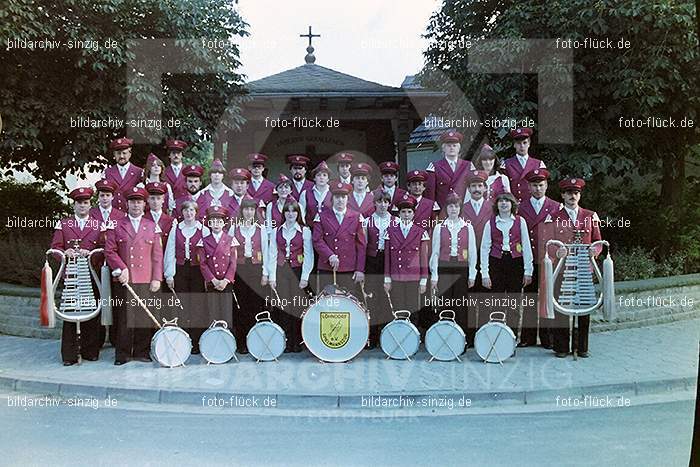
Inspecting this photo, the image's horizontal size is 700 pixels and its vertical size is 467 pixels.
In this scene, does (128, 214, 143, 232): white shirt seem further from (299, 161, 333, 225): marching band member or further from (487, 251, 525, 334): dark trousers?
(487, 251, 525, 334): dark trousers

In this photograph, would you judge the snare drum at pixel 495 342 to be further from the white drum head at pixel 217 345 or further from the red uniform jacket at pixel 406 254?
the white drum head at pixel 217 345

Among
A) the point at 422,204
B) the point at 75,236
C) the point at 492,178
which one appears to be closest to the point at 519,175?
the point at 492,178

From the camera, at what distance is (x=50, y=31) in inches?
457

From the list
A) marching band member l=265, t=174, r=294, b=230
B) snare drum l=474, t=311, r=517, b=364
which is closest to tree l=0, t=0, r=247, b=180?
marching band member l=265, t=174, r=294, b=230

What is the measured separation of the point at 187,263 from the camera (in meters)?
9.53

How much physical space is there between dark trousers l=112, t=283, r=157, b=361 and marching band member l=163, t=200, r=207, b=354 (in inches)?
14.8

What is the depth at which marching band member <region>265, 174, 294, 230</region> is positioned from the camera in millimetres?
9680

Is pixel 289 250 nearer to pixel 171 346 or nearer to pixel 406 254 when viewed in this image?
pixel 406 254

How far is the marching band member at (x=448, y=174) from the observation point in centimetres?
1010

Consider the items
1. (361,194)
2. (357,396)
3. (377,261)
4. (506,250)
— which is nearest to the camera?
(357,396)

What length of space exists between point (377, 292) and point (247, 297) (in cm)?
161

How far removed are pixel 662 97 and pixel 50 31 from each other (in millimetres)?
9305

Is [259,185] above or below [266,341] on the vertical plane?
above

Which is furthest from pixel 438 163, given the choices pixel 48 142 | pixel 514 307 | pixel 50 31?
pixel 48 142
